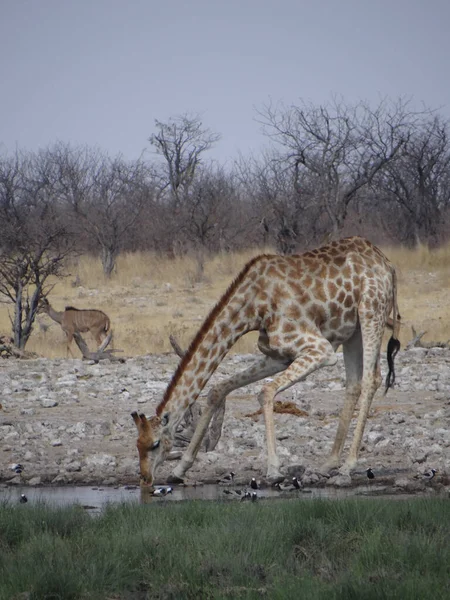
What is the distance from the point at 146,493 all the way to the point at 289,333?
206 centimetres

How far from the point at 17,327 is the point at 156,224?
1763cm

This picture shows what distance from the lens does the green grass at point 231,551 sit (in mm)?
5164

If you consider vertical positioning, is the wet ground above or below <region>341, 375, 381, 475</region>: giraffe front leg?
below

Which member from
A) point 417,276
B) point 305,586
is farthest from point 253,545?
point 417,276

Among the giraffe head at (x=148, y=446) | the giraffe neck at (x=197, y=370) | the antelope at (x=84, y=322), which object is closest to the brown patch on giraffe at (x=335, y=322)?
the giraffe neck at (x=197, y=370)

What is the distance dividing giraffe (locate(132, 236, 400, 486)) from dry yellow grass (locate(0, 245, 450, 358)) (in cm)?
957

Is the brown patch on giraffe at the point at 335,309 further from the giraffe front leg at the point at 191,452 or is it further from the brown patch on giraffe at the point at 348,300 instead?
the giraffe front leg at the point at 191,452

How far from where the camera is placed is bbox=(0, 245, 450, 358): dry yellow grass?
75.2 ft

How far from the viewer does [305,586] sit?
501 centimetres

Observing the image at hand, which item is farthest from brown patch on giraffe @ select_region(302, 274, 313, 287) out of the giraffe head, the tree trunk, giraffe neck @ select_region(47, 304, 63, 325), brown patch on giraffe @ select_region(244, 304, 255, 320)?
the tree trunk

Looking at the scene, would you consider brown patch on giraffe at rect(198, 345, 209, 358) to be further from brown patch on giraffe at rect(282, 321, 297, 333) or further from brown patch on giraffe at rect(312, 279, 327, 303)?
brown patch on giraffe at rect(312, 279, 327, 303)

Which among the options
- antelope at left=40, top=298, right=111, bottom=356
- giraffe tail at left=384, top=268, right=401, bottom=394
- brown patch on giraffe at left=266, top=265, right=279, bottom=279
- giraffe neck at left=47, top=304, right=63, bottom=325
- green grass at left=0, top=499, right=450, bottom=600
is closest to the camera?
green grass at left=0, top=499, right=450, bottom=600

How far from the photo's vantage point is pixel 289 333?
974 cm

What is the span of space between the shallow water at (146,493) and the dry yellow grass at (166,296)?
34.4 ft
